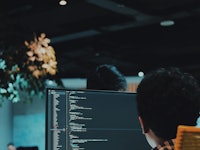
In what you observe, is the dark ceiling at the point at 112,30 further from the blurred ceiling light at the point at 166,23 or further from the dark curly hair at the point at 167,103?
the dark curly hair at the point at 167,103

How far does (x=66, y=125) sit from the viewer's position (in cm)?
157

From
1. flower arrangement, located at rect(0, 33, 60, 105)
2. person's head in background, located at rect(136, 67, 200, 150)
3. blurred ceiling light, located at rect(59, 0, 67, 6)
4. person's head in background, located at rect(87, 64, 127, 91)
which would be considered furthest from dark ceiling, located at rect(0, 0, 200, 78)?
person's head in background, located at rect(136, 67, 200, 150)

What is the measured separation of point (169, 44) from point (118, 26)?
127 cm

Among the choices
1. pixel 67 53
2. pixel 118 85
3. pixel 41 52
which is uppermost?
pixel 67 53

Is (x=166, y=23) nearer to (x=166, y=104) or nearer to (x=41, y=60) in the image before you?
(x=41, y=60)

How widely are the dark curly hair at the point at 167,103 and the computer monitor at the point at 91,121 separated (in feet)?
1.58

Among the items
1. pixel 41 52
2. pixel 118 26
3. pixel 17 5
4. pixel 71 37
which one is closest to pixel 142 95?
pixel 41 52

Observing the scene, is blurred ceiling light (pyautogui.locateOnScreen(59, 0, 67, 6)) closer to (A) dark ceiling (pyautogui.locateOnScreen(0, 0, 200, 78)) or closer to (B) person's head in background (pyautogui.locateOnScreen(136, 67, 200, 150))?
(A) dark ceiling (pyautogui.locateOnScreen(0, 0, 200, 78))

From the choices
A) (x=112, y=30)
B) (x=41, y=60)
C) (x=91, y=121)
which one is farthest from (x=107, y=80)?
(x=112, y=30)

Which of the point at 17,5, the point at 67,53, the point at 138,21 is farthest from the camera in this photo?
the point at 67,53

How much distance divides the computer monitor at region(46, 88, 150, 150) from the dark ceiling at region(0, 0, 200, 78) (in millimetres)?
1917

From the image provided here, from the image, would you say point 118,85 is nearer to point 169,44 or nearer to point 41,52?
point 41,52

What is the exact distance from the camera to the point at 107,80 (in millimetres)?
2027

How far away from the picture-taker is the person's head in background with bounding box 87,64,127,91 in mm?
2018
